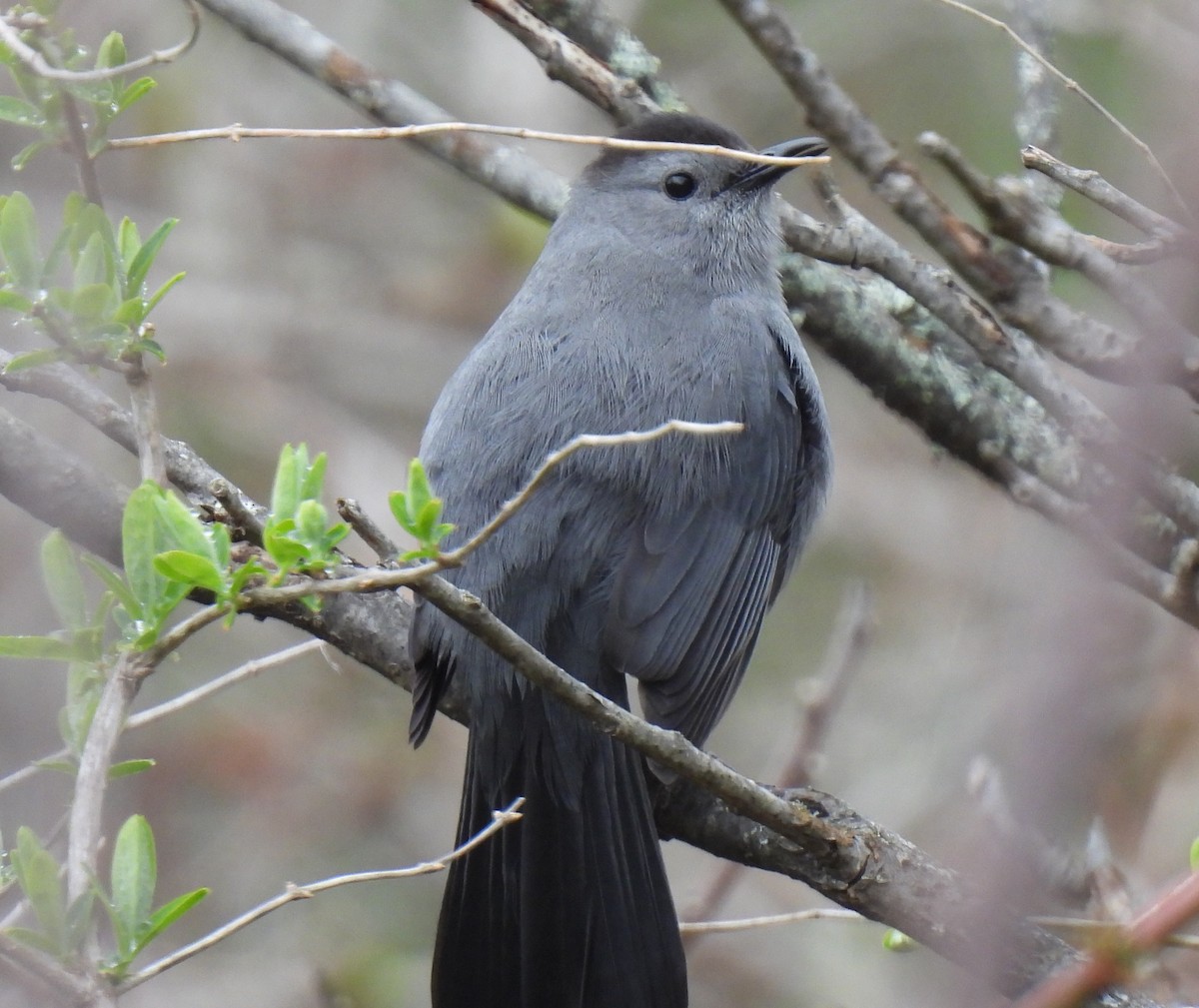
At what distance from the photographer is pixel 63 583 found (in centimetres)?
198

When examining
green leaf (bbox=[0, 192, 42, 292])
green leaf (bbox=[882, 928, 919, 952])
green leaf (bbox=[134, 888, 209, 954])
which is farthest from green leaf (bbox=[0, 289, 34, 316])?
green leaf (bbox=[882, 928, 919, 952])

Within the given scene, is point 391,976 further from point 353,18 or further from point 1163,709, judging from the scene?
point 353,18

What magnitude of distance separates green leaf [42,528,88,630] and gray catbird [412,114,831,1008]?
110cm

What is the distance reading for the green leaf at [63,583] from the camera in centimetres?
198

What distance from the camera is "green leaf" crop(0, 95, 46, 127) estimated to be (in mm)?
2275

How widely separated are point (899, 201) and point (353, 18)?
164 inches

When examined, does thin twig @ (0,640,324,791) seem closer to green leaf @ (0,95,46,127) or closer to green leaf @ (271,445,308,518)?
green leaf @ (271,445,308,518)

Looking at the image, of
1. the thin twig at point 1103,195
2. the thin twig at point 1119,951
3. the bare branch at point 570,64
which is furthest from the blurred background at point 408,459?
the thin twig at point 1119,951

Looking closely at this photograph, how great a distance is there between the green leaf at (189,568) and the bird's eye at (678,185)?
2.60 metres

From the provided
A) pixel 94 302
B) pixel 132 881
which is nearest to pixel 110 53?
pixel 94 302

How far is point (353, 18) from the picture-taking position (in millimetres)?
6562

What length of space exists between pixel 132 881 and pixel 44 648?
330 millimetres

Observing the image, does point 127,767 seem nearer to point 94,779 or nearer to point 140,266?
point 94,779

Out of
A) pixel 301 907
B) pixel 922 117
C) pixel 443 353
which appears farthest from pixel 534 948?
pixel 922 117
